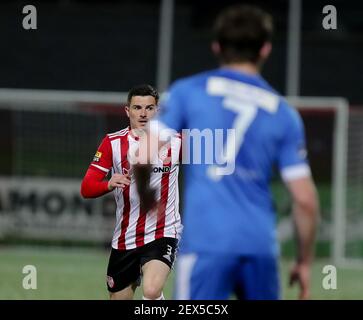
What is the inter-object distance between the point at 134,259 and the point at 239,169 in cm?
286

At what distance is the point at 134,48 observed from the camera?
26594 millimetres

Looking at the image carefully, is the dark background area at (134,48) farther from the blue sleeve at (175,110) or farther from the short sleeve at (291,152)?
the blue sleeve at (175,110)

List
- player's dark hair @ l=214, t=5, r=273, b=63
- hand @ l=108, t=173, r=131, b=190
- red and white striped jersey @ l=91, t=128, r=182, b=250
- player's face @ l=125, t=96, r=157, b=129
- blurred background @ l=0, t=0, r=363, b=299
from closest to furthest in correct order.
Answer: player's dark hair @ l=214, t=5, r=273, b=63 → hand @ l=108, t=173, r=131, b=190 → player's face @ l=125, t=96, r=157, b=129 → red and white striped jersey @ l=91, t=128, r=182, b=250 → blurred background @ l=0, t=0, r=363, b=299

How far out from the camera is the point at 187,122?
4879 millimetres

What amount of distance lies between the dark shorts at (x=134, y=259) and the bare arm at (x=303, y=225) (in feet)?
8.78

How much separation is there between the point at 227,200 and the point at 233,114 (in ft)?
1.21

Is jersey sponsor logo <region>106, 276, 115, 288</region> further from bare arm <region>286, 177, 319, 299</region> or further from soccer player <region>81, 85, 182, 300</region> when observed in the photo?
bare arm <region>286, 177, 319, 299</region>

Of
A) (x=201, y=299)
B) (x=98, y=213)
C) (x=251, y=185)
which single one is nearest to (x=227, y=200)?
(x=251, y=185)

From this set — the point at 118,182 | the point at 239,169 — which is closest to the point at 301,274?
the point at 239,169

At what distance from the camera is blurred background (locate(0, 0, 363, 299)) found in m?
17.9

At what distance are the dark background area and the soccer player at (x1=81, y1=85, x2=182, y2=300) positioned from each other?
18345mm

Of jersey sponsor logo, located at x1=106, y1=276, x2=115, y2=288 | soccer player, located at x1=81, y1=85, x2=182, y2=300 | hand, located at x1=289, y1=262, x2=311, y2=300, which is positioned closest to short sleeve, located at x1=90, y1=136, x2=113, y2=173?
soccer player, located at x1=81, y1=85, x2=182, y2=300

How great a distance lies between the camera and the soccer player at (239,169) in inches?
191

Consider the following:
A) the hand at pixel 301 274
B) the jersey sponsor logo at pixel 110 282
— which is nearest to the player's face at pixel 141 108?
the jersey sponsor logo at pixel 110 282
